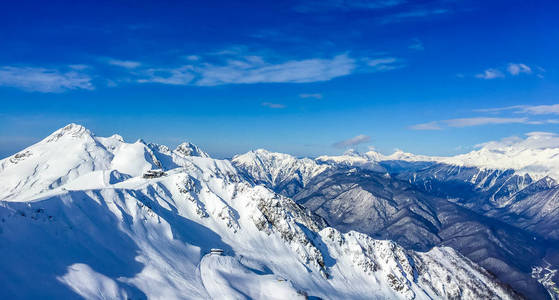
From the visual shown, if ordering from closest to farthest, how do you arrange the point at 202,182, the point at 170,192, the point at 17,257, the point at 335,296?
the point at 17,257 < the point at 335,296 < the point at 170,192 < the point at 202,182

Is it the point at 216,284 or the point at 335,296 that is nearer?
the point at 216,284

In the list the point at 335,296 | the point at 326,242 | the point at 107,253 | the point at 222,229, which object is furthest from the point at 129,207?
the point at 326,242

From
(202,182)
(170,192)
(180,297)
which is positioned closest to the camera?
(180,297)

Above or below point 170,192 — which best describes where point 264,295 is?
below

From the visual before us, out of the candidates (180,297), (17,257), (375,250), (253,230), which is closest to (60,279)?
(17,257)

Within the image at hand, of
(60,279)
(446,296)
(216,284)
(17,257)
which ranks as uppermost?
(17,257)

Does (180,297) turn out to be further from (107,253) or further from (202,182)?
(202,182)
